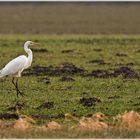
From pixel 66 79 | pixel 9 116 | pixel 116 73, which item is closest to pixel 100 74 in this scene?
pixel 116 73

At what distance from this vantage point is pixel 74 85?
19.9m

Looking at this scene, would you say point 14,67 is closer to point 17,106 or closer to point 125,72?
point 17,106

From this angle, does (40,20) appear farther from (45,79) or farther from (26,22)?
(45,79)

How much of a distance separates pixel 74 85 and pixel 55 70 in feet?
12.9

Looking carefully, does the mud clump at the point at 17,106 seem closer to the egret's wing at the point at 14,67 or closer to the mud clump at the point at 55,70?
the egret's wing at the point at 14,67

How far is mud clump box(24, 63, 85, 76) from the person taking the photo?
22844 millimetres

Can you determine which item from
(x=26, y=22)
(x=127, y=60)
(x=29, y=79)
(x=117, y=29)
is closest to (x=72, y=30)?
(x=117, y=29)

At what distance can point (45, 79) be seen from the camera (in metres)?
21.3

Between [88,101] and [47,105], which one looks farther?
[88,101]

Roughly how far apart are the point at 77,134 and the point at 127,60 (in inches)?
626

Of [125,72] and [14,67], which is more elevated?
[14,67]

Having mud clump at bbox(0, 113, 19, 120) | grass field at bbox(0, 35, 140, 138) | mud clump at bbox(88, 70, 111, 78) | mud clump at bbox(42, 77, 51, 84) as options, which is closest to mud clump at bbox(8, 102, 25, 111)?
grass field at bbox(0, 35, 140, 138)

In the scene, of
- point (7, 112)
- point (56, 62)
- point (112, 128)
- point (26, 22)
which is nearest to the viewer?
point (112, 128)

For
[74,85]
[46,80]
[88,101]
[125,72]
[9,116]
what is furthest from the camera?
[125,72]
